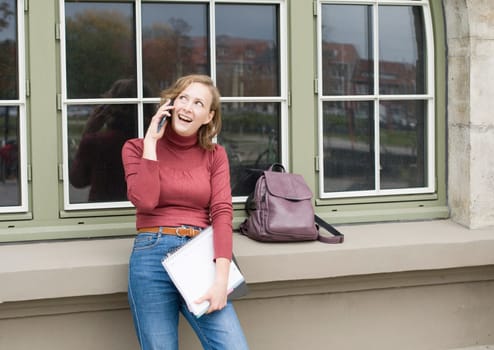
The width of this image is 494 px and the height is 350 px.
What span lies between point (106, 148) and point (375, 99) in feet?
4.75

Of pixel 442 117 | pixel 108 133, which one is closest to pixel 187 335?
pixel 108 133

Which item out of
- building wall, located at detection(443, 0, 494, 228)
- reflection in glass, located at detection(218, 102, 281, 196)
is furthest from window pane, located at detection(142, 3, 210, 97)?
building wall, located at detection(443, 0, 494, 228)

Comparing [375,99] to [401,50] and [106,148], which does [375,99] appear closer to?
[401,50]

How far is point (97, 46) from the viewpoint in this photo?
11.5 ft

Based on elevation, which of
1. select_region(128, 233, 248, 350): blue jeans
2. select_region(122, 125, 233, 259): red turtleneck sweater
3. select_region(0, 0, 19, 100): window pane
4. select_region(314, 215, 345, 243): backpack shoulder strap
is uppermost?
select_region(0, 0, 19, 100): window pane

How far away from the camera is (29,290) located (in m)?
3.08

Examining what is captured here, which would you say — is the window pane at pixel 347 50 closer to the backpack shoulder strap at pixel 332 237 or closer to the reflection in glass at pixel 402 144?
the reflection in glass at pixel 402 144

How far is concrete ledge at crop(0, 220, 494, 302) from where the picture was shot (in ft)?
10.2

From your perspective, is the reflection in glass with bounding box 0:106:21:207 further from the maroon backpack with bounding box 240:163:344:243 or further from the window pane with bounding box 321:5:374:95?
the window pane with bounding box 321:5:374:95

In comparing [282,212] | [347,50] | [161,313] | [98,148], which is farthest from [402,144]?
[161,313]

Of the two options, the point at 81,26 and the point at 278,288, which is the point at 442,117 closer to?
the point at 278,288

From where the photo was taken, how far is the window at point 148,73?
3.50 metres

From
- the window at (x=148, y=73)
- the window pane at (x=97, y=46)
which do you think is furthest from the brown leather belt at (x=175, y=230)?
the window pane at (x=97, y=46)

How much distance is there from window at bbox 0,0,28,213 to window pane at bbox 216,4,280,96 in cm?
97
